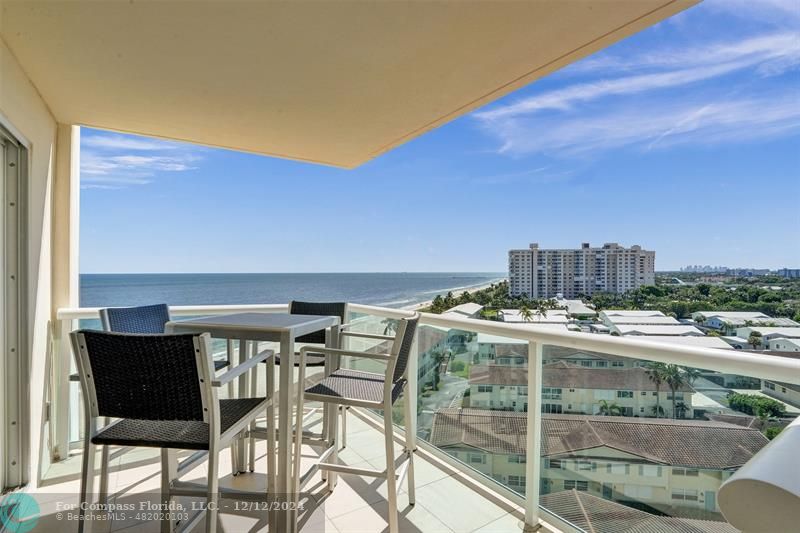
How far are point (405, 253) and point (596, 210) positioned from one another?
51.8ft

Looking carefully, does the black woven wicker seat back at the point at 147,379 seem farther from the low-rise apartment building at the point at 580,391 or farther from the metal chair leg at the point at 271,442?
the low-rise apartment building at the point at 580,391

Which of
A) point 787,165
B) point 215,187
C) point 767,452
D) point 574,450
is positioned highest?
point 215,187

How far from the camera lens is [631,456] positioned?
1817 millimetres

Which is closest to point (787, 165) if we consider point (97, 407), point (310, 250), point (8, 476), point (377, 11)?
point (377, 11)

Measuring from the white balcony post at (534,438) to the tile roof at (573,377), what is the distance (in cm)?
4

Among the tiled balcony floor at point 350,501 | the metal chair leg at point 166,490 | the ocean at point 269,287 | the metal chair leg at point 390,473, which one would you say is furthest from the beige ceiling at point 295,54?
the ocean at point 269,287

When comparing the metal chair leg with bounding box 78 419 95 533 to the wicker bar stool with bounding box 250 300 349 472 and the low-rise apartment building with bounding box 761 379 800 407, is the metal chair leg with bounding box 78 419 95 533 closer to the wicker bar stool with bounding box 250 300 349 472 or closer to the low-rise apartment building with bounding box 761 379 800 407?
the wicker bar stool with bounding box 250 300 349 472

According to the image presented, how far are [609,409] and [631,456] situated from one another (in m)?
0.22

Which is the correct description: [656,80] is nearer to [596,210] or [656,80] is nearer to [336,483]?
[596,210]

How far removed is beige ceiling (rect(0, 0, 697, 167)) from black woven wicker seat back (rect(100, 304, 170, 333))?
1.35 meters

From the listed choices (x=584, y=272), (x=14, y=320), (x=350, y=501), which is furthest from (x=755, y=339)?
(x=584, y=272)

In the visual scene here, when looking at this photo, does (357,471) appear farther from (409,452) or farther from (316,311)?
(316,311)

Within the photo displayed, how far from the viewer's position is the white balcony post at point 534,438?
2168 millimetres

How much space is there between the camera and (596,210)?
23.9 m
